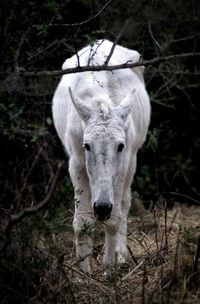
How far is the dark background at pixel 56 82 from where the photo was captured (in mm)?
5266

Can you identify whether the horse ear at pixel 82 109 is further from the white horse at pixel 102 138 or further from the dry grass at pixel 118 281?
the dry grass at pixel 118 281

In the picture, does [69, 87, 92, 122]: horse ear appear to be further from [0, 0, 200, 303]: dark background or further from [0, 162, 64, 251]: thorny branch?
[0, 162, 64, 251]: thorny branch

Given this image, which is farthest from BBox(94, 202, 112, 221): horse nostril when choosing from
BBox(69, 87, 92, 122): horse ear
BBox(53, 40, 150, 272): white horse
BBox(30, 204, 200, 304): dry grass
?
BBox(69, 87, 92, 122): horse ear

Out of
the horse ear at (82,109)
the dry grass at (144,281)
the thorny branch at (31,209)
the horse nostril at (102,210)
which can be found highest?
the horse ear at (82,109)

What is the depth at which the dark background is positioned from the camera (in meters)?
5.27

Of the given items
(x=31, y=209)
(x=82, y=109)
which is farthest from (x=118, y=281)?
(x=31, y=209)

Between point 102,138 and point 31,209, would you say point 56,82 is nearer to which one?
point 102,138

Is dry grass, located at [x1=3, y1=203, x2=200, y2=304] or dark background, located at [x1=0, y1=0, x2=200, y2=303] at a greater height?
dark background, located at [x1=0, y1=0, x2=200, y2=303]

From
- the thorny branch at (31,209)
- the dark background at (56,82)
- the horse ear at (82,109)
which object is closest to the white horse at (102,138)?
the horse ear at (82,109)

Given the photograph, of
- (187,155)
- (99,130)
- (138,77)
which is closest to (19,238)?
(99,130)

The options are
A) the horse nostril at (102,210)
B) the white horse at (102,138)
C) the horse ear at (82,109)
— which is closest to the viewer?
the horse nostril at (102,210)

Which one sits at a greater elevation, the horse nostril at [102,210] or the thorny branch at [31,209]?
the thorny branch at [31,209]

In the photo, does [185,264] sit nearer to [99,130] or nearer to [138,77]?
[99,130]

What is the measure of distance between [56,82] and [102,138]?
3.22 metres
